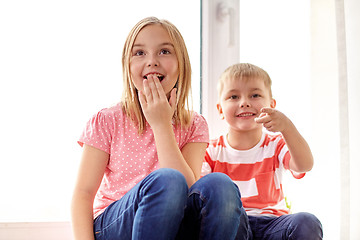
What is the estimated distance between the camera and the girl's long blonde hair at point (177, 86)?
113 cm

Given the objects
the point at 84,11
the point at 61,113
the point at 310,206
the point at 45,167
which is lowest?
the point at 310,206

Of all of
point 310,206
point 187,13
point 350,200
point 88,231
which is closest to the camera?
point 88,231

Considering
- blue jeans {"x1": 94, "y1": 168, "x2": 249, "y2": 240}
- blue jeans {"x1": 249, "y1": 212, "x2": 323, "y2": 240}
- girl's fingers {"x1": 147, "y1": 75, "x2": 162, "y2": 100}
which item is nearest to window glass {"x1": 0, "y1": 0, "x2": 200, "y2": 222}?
girl's fingers {"x1": 147, "y1": 75, "x2": 162, "y2": 100}

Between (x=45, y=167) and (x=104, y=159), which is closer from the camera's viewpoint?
(x=104, y=159)

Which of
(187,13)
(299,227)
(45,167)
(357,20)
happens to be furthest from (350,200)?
(45,167)

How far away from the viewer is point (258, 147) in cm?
131

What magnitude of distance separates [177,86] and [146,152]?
21 centimetres

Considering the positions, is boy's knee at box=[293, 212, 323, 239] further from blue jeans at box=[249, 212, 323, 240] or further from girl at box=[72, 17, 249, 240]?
girl at box=[72, 17, 249, 240]

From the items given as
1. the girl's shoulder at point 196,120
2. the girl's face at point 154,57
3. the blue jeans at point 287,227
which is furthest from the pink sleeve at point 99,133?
the blue jeans at point 287,227

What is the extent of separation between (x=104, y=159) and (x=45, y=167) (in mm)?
403

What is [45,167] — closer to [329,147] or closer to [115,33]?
[115,33]

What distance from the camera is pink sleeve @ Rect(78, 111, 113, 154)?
1.10 m

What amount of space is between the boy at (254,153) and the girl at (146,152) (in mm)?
162

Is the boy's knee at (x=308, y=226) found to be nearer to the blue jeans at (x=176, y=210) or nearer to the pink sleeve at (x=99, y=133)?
the blue jeans at (x=176, y=210)
